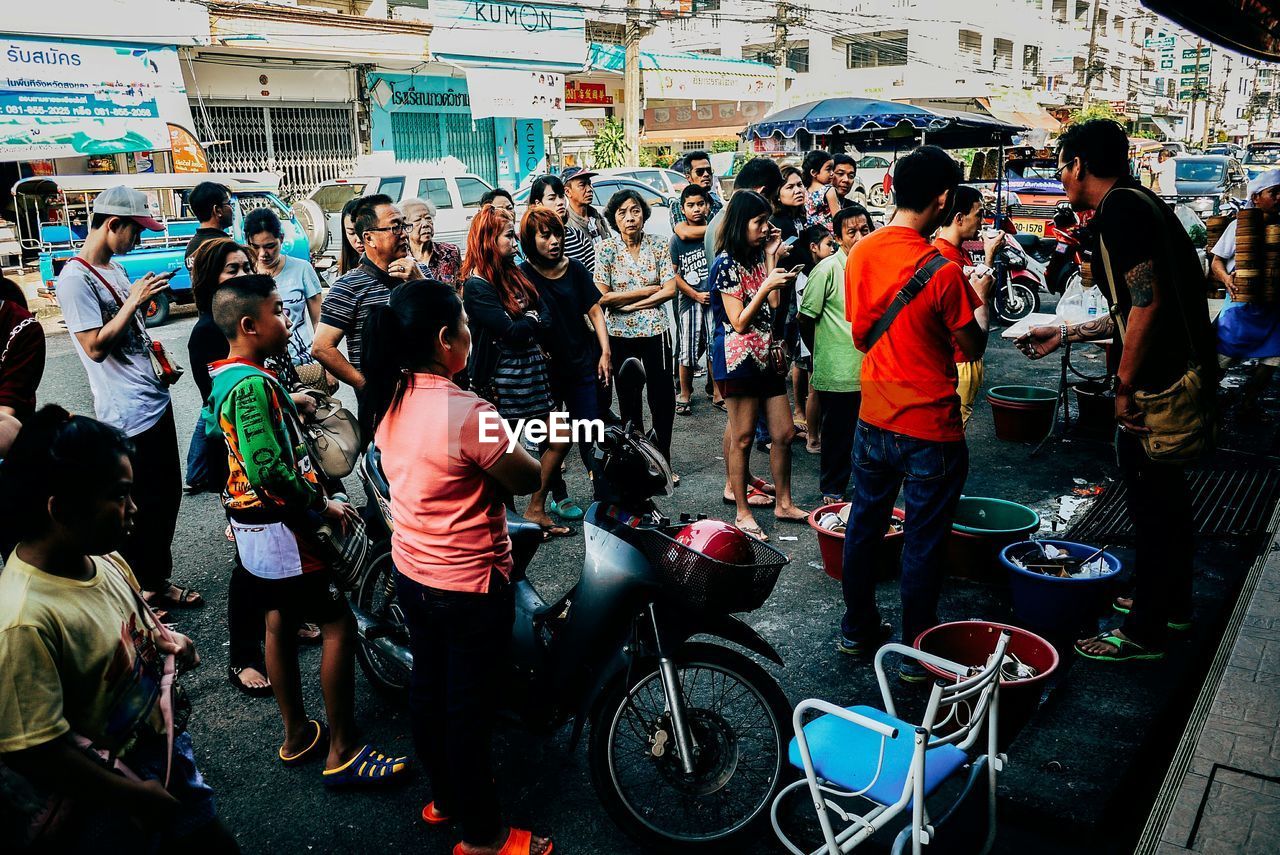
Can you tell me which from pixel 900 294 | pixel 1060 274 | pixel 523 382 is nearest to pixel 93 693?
pixel 900 294

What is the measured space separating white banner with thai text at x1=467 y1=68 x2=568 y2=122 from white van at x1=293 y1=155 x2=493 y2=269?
5.36 metres

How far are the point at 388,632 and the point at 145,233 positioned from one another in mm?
11763

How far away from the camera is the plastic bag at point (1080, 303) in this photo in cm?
583

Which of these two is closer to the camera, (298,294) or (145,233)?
(298,294)

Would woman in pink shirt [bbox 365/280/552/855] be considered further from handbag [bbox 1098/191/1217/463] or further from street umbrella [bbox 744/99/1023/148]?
street umbrella [bbox 744/99/1023/148]

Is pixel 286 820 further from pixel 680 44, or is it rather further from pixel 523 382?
pixel 680 44

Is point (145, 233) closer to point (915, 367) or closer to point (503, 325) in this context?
point (503, 325)

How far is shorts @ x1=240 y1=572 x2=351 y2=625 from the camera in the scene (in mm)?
3025

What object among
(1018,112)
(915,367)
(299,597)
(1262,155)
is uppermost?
(1018,112)

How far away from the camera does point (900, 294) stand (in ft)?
11.1

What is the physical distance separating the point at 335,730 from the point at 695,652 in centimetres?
130

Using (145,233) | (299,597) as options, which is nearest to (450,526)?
(299,597)

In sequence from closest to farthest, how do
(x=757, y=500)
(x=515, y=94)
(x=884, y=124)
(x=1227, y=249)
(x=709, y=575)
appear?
(x=709, y=575), (x=757, y=500), (x=1227, y=249), (x=884, y=124), (x=515, y=94)

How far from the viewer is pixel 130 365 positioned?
14.1ft
